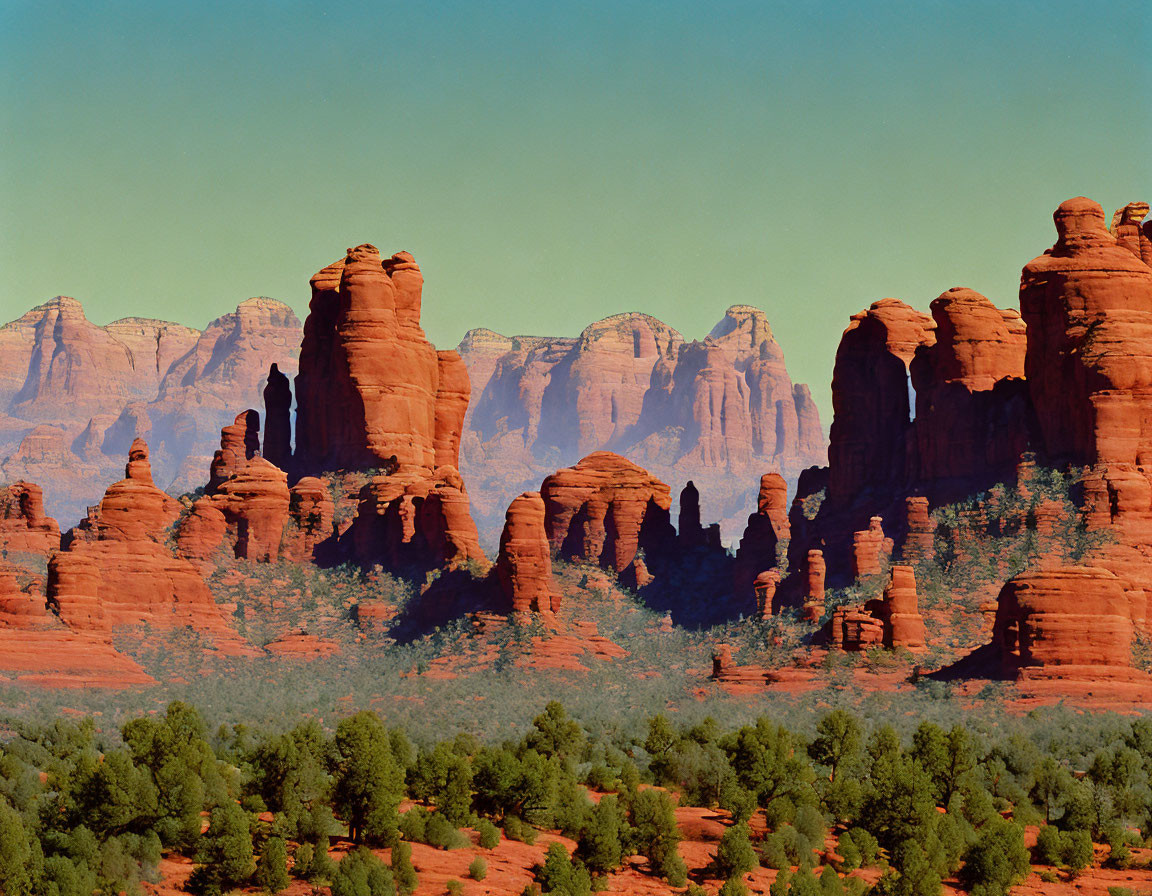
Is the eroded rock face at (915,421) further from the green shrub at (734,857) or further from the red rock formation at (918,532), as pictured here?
the green shrub at (734,857)

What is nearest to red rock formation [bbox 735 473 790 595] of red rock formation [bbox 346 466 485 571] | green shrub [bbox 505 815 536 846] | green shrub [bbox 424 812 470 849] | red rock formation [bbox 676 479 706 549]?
red rock formation [bbox 676 479 706 549]

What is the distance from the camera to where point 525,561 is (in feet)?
372

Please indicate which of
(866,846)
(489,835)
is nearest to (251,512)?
(489,835)

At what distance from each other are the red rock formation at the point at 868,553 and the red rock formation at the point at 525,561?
17958mm

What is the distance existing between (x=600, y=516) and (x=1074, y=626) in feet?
156

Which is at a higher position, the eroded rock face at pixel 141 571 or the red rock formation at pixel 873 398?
the red rock formation at pixel 873 398

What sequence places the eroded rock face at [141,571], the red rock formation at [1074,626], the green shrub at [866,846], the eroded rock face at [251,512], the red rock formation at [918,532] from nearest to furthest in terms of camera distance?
1. the green shrub at [866,846]
2. the red rock formation at [1074,626]
3. the eroded rock face at [141,571]
4. the red rock formation at [918,532]
5. the eroded rock face at [251,512]

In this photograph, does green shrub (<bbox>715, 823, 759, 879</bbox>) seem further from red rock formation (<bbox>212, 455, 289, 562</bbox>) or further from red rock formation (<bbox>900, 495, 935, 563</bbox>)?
red rock formation (<bbox>212, 455, 289, 562</bbox>)

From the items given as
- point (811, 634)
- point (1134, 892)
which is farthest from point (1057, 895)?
point (811, 634)

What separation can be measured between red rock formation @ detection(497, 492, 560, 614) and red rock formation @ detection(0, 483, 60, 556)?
30.2 m

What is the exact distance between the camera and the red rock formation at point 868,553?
4606 inches

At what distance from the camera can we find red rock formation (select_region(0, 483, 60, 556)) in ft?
412

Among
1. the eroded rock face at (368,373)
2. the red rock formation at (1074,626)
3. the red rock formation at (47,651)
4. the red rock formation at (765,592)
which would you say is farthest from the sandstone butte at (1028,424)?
the red rock formation at (47,651)

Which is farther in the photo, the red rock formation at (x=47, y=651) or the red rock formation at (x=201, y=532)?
the red rock formation at (x=201, y=532)
